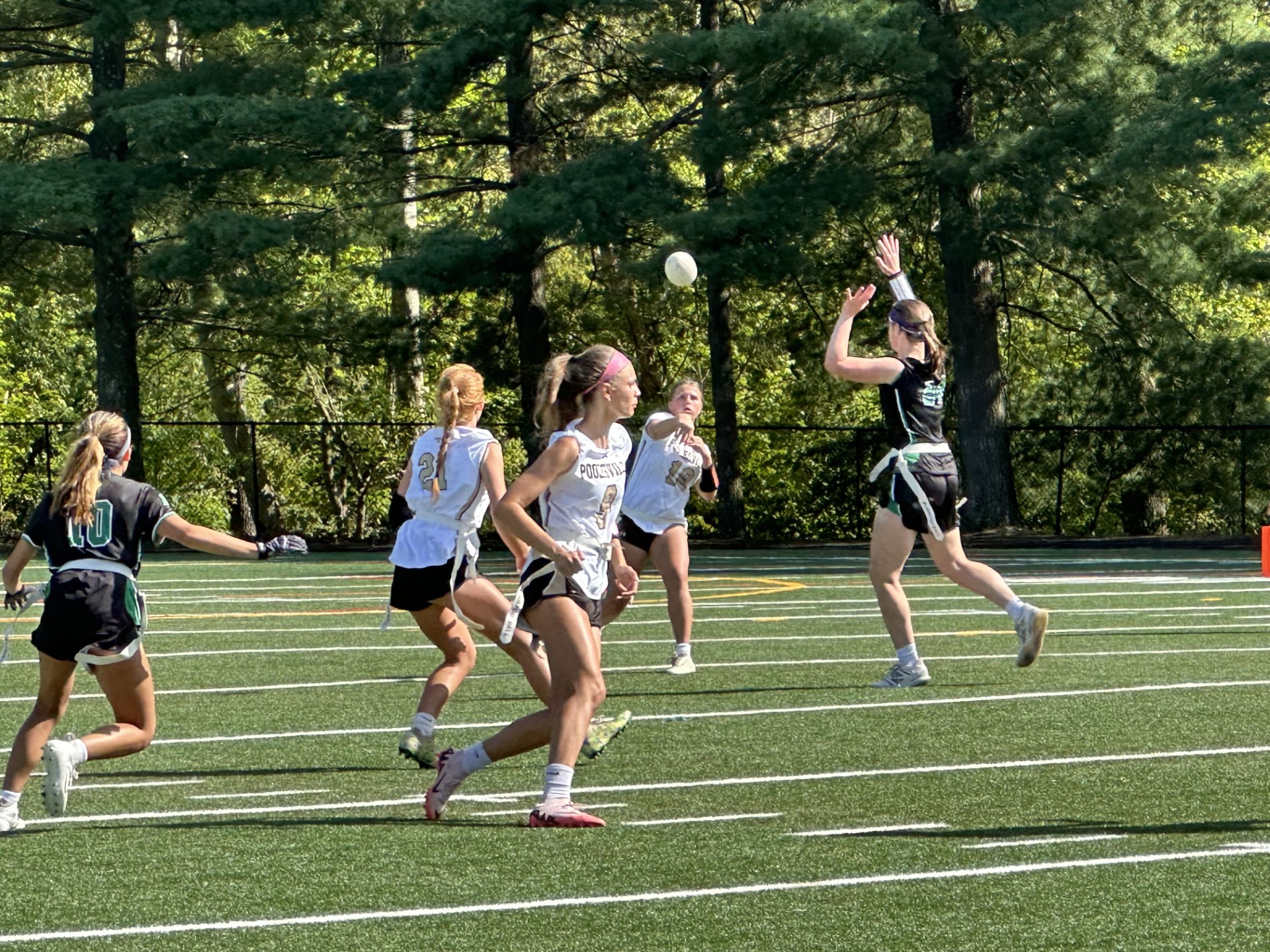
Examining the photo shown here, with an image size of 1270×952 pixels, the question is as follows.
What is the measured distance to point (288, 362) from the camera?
40.6 m

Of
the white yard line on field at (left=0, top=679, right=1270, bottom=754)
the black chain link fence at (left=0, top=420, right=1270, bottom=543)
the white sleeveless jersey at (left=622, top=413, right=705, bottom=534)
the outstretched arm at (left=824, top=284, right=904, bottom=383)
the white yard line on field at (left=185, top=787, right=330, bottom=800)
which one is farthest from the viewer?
the black chain link fence at (left=0, top=420, right=1270, bottom=543)

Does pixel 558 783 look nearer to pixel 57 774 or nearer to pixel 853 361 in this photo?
pixel 57 774

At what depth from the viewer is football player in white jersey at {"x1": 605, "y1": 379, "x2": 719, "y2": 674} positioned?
41.1 ft

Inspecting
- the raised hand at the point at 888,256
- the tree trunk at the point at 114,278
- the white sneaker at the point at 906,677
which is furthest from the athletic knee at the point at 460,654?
the tree trunk at the point at 114,278

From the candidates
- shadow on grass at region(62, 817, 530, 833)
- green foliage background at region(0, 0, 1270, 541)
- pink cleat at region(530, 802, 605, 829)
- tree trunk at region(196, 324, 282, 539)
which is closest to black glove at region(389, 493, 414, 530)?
shadow on grass at region(62, 817, 530, 833)

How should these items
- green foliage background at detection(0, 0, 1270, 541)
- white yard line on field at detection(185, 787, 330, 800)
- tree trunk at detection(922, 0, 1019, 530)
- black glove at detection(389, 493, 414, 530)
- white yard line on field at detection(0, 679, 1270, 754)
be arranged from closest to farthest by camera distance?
white yard line on field at detection(185, 787, 330, 800)
black glove at detection(389, 493, 414, 530)
white yard line on field at detection(0, 679, 1270, 754)
green foliage background at detection(0, 0, 1270, 541)
tree trunk at detection(922, 0, 1019, 530)

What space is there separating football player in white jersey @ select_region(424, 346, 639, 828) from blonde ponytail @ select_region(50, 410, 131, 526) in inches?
58.9

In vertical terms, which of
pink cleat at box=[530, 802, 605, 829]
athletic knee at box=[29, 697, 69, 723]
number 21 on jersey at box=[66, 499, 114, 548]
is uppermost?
number 21 on jersey at box=[66, 499, 114, 548]

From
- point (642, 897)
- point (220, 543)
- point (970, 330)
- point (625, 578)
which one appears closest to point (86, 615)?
point (220, 543)

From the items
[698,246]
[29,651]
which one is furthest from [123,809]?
[698,246]

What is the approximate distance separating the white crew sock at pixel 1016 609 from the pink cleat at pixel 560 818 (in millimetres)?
4227

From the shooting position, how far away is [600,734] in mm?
7785

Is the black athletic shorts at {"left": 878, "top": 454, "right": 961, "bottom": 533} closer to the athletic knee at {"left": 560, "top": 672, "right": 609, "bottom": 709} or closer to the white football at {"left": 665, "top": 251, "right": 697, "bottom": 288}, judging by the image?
the athletic knee at {"left": 560, "top": 672, "right": 609, "bottom": 709}

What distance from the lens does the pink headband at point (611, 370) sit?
7.31m
